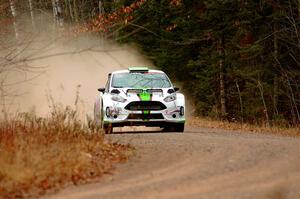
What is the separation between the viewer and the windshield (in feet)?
60.1

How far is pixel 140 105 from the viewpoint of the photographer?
17641 mm

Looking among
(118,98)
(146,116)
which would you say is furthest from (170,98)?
(118,98)

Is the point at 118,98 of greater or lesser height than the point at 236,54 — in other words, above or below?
below

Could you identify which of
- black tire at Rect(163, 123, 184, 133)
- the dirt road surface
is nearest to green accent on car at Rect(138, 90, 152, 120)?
black tire at Rect(163, 123, 184, 133)

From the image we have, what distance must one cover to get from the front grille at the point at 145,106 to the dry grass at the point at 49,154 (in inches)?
163

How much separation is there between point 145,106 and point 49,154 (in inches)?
308

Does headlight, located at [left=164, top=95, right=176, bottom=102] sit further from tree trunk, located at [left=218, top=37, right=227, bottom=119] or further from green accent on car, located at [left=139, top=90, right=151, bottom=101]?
tree trunk, located at [left=218, top=37, right=227, bottom=119]

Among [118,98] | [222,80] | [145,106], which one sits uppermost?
[222,80]

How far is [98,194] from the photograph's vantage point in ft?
27.2

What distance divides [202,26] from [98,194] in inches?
1022

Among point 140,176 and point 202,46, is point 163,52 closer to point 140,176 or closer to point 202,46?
point 202,46

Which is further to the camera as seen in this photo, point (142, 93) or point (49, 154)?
point (142, 93)

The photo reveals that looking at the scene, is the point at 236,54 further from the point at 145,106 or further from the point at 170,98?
the point at 145,106

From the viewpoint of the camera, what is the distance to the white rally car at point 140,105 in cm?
1755
